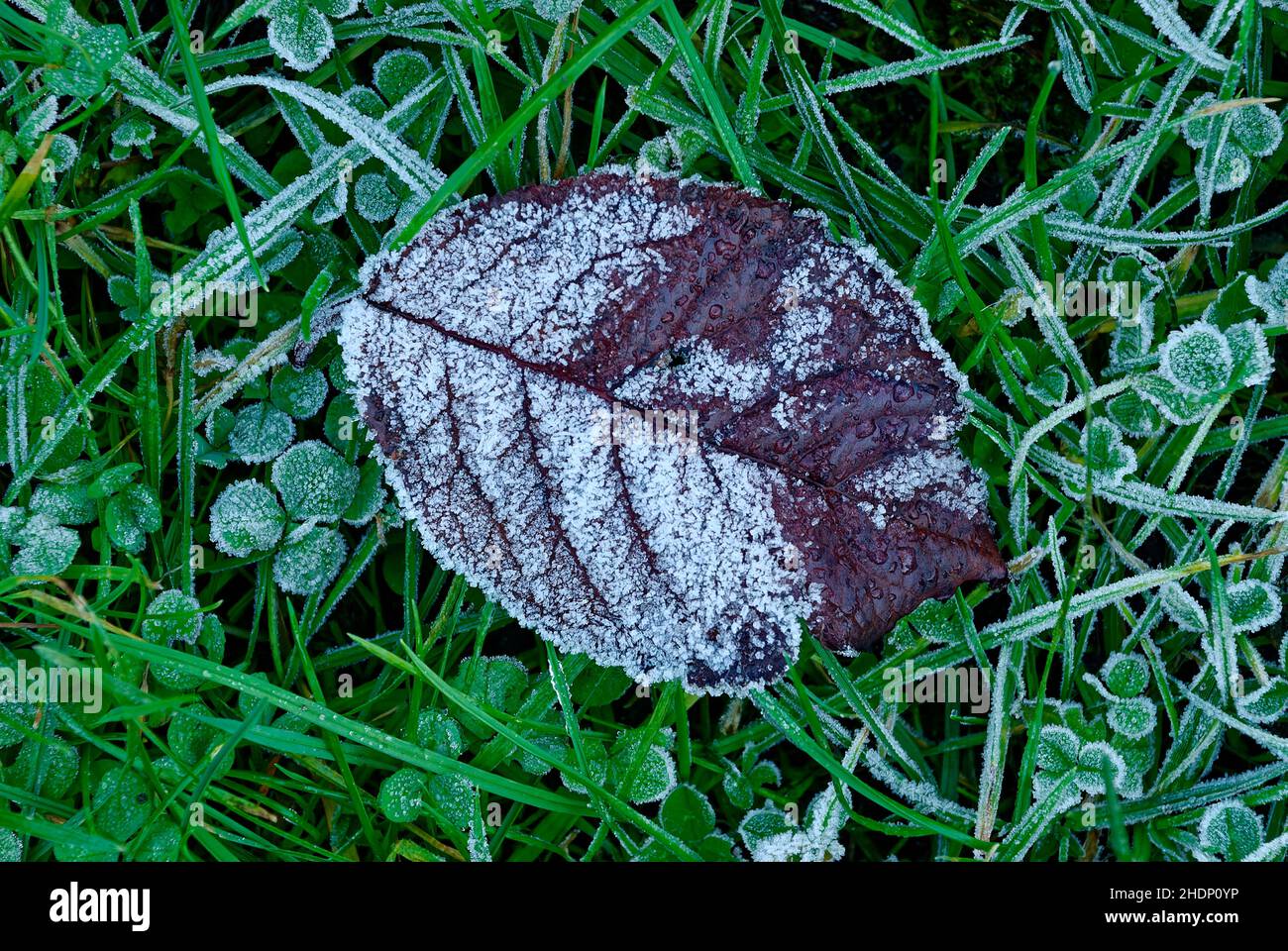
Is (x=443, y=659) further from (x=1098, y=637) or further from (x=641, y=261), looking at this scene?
(x=1098, y=637)

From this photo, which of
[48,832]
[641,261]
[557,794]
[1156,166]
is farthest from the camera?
[1156,166]

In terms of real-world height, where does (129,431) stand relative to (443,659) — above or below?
above

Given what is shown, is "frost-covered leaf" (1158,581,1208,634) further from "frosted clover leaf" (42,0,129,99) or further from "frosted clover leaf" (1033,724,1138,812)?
"frosted clover leaf" (42,0,129,99)

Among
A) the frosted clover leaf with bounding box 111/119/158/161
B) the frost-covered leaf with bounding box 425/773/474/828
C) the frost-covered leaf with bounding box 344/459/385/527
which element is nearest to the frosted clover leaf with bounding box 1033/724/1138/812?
the frost-covered leaf with bounding box 425/773/474/828

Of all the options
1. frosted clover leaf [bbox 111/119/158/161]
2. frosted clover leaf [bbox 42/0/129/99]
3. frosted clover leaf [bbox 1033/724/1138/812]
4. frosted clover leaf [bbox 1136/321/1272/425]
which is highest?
frosted clover leaf [bbox 42/0/129/99]

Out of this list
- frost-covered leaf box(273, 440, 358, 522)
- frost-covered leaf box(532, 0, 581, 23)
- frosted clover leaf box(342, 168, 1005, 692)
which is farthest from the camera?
frost-covered leaf box(273, 440, 358, 522)

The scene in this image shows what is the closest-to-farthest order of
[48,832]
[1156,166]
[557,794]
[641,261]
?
[641,261] → [48,832] → [557,794] → [1156,166]

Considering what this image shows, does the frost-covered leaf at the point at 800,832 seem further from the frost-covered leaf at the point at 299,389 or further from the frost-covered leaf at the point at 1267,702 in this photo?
the frost-covered leaf at the point at 299,389
